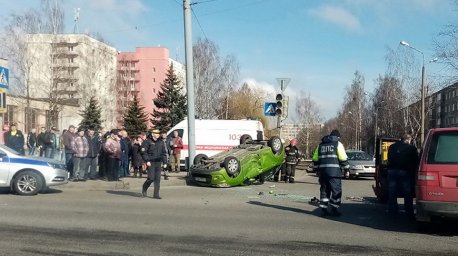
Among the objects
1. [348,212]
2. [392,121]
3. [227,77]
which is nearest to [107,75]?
[227,77]

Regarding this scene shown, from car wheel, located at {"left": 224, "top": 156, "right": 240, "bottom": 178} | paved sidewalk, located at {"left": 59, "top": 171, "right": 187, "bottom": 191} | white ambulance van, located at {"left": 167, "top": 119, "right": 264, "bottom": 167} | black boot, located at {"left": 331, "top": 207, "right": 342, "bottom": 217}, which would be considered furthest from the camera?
white ambulance van, located at {"left": 167, "top": 119, "right": 264, "bottom": 167}

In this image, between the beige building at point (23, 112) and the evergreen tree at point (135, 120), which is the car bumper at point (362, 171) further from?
the evergreen tree at point (135, 120)

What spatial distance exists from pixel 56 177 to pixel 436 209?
949cm

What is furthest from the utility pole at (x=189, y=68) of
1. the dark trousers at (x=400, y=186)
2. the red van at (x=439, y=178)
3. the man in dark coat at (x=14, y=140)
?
the red van at (x=439, y=178)

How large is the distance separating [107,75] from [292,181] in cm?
4341

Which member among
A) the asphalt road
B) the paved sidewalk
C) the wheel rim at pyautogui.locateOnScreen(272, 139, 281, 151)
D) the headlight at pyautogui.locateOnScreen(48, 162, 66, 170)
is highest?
the wheel rim at pyautogui.locateOnScreen(272, 139, 281, 151)

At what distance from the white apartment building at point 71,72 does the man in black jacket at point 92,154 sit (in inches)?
1171

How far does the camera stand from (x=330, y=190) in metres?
10.6

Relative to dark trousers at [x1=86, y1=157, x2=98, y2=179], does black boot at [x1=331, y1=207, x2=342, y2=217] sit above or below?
below

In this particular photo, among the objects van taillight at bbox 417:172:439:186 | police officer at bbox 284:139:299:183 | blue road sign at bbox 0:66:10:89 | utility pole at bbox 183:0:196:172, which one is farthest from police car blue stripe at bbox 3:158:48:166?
van taillight at bbox 417:172:439:186

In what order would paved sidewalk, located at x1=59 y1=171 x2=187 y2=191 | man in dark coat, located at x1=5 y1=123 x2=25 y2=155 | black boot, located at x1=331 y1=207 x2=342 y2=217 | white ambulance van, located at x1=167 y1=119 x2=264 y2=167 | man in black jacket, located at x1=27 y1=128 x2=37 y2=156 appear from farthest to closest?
white ambulance van, located at x1=167 y1=119 x2=264 y2=167, man in black jacket, located at x1=27 y1=128 x2=37 y2=156, man in dark coat, located at x1=5 y1=123 x2=25 y2=155, paved sidewalk, located at x1=59 y1=171 x2=187 y2=191, black boot, located at x1=331 y1=207 x2=342 y2=217

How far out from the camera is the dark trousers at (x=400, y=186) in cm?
1003

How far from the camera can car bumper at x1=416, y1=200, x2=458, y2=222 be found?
316 inches

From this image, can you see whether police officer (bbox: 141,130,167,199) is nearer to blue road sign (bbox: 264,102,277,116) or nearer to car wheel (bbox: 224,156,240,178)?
car wheel (bbox: 224,156,240,178)
